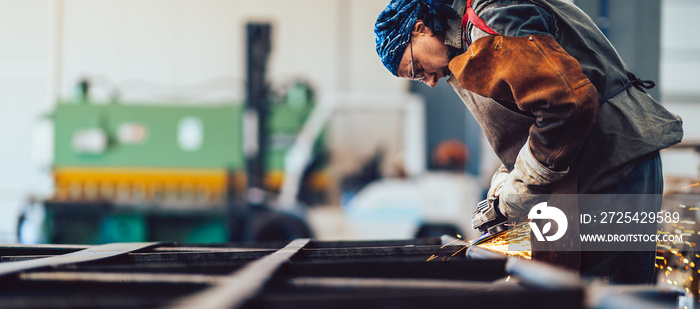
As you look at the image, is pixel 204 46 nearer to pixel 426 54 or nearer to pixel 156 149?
pixel 156 149

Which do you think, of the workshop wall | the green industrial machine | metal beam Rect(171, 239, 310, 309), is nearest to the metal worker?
metal beam Rect(171, 239, 310, 309)

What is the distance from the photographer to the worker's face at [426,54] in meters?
1.47

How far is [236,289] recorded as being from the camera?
743 mm

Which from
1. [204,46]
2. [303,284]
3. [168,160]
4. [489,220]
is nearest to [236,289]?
[303,284]

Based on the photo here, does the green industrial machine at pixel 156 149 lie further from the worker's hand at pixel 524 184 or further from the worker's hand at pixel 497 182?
the worker's hand at pixel 524 184

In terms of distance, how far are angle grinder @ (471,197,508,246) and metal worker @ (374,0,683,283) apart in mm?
57

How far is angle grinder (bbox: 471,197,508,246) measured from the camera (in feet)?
4.83

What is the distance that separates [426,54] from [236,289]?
98cm

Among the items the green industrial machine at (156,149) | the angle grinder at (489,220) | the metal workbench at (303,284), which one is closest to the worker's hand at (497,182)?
the angle grinder at (489,220)

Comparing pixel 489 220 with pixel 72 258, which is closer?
pixel 72 258

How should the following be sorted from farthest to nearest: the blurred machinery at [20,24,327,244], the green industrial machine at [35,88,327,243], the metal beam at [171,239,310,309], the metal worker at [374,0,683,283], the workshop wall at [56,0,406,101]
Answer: the workshop wall at [56,0,406,101] → the green industrial machine at [35,88,327,243] → the blurred machinery at [20,24,327,244] → the metal worker at [374,0,683,283] → the metal beam at [171,239,310,309]

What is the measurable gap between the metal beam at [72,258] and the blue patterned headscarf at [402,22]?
2.97ft

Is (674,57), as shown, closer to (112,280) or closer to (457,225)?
(457,225)

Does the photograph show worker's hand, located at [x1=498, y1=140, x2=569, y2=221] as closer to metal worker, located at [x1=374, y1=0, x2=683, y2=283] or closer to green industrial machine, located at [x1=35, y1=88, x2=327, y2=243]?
metal worker, located at [x1=374, y1=0, x2=683, y2=283]
